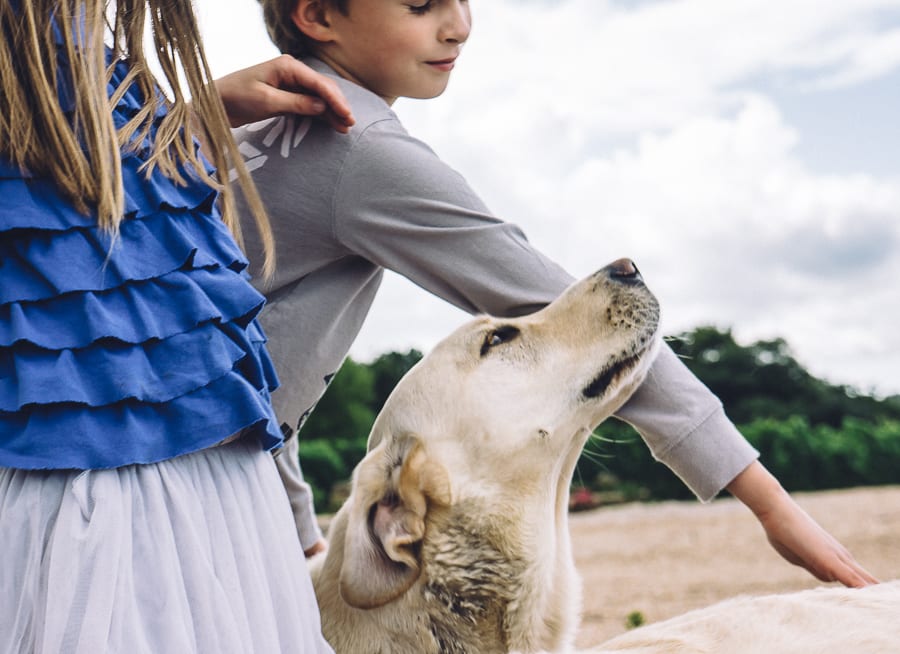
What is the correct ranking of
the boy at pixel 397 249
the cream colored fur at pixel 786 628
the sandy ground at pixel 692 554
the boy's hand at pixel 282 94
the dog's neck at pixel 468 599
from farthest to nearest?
1. the sandy ground at pixel 692 554
2. the boy at pixel 397 249
3. the boy's hand at pixel 282 94
4. the dog's neck at pixel 468 599
5. the cream colored fur at pixel 786 628

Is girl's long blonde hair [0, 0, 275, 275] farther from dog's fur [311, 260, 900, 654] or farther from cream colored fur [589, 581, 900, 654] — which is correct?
cream colored fur [589, 581, 900, 654]

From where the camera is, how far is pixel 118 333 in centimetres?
198

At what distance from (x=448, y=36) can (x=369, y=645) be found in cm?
183

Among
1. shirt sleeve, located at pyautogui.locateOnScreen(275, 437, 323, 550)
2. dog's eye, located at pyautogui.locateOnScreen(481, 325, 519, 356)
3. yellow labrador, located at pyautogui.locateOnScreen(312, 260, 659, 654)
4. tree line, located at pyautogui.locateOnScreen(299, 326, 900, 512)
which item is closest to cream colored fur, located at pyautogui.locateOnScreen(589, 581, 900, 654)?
yellow labrador, located at pyautogui.locateOnScreen(312, 260, 659, 654)

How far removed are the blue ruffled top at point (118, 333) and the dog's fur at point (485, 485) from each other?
1.79ft

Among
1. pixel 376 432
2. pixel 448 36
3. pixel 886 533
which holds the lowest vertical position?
pixel 886 533

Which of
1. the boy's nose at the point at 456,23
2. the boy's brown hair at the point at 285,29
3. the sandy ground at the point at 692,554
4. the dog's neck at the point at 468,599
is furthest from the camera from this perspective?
the sandy ground at the point at 692,554

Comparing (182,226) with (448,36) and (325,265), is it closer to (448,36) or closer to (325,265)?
(325,265)

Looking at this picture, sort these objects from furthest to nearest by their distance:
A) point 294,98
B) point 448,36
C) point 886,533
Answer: point 886,533, point 448,36, point 294,98

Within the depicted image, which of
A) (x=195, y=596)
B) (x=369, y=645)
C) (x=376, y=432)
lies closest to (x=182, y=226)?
(x=195, y=596)

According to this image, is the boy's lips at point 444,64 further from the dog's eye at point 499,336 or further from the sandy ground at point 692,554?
the sandy ground at point 692,554

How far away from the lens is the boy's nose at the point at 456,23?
3.10m

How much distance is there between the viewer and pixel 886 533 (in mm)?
12148

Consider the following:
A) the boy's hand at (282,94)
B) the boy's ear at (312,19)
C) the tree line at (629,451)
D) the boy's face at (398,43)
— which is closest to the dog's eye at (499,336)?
the boy's hand at (282,94)
